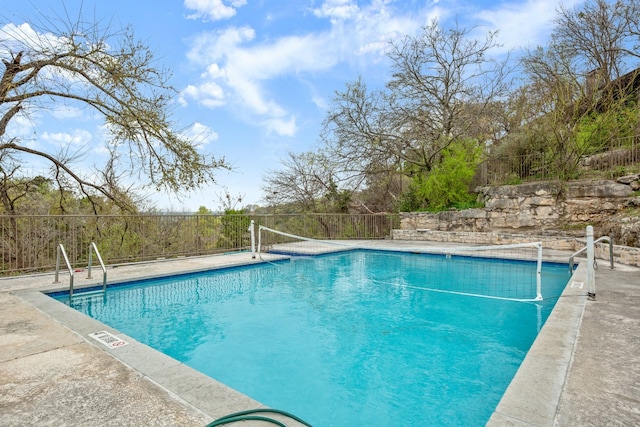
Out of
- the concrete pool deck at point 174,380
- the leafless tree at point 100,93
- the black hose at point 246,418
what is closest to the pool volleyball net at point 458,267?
the concrete pool deck at point 174,380

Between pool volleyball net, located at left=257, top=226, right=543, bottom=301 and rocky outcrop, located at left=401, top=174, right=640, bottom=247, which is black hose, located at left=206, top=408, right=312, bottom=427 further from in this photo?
rocky outcrop, located at left=401, top=174, right=640, bottom=247

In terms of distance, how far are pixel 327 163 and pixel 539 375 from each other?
46.4ft

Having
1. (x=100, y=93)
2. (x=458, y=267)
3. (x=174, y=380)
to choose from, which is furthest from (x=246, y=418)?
(x=100, y=93)

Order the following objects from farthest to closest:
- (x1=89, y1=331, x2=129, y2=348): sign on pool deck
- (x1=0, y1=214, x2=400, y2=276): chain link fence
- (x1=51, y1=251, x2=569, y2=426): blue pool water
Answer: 1. (x1=0, y1=214, x2=400, y2=276): chain link fence
2. (x1=89, y1=331, x2=129, y2=348): sign on pool deck
3. (x1=51, y1=251, x2=569, y2=426): blue pool water

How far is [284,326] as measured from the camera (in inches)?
185

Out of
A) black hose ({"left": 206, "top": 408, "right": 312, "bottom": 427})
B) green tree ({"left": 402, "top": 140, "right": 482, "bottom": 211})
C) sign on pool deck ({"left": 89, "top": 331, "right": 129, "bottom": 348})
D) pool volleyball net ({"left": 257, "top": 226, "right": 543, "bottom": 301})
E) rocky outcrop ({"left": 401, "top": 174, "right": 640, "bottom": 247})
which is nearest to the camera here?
black hose ({"left": 206, "top": 408, "right": 312, "bottom": 427})

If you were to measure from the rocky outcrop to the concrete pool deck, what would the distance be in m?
7.15

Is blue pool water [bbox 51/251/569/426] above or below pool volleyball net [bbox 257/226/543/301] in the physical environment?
below

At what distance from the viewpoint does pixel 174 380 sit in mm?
2340

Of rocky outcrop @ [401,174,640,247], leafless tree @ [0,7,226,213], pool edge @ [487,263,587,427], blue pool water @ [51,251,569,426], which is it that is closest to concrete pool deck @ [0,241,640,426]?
pool edge @ [487,263,587,427]

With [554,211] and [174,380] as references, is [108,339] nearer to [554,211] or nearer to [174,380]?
[174,380]

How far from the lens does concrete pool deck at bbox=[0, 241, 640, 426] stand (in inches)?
74.2

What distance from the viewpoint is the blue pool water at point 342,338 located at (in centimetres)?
285

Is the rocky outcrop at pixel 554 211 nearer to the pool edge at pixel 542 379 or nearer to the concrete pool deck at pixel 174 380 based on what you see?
the pool edge at pixel 542 379
